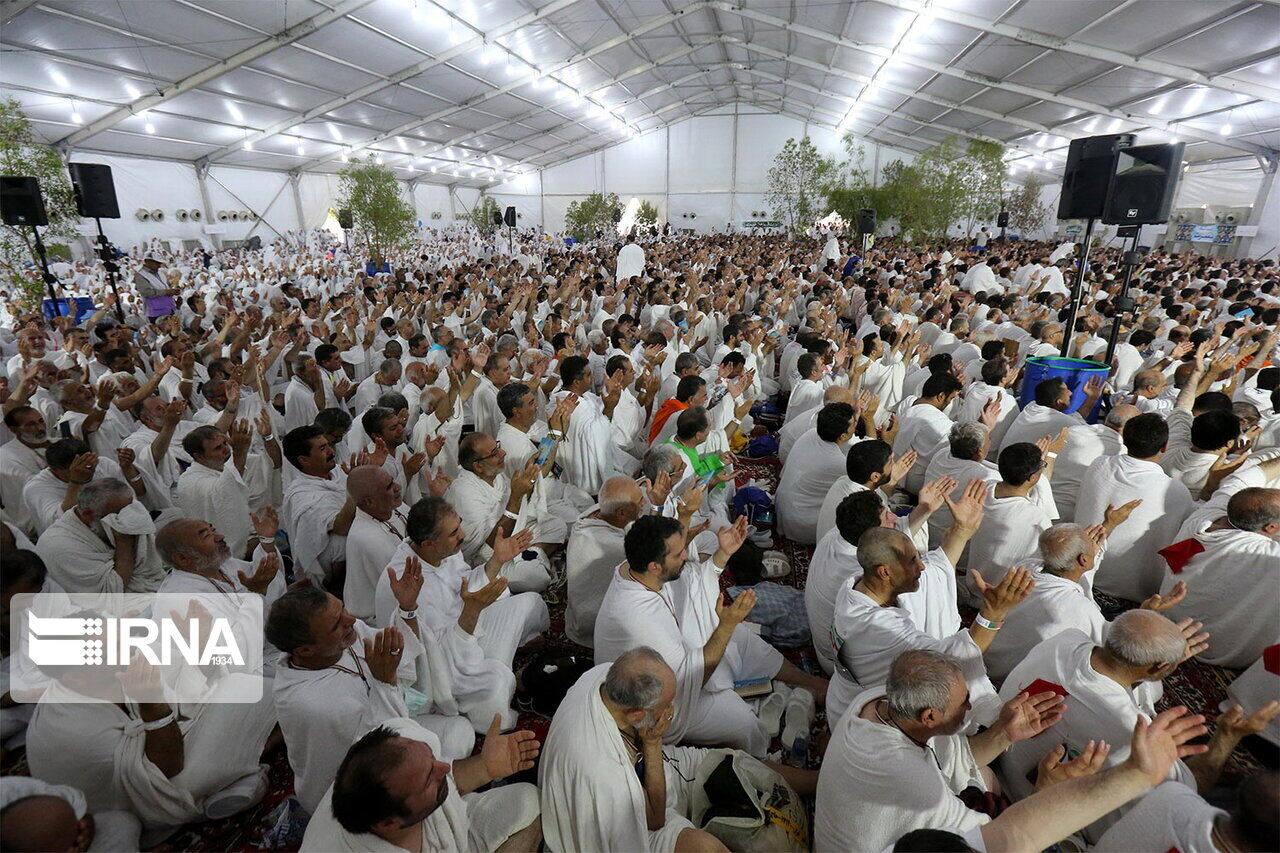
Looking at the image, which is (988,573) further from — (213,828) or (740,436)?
(213,828)

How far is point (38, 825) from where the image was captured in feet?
4.62

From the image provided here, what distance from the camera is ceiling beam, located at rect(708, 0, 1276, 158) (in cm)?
1434

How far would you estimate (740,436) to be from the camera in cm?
507

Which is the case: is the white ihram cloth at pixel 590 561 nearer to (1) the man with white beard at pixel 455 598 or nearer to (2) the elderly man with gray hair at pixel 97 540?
(1) the man with white beard at pixel 455 598

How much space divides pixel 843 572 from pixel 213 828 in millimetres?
2722

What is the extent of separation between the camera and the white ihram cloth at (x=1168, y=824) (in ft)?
4.73

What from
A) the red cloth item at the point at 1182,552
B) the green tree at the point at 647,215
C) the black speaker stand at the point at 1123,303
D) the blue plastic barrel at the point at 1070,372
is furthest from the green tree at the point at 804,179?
the red cloth item at the point at 1182,552

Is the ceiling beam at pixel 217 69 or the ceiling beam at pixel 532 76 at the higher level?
the ceiling beam at pixel 532 76

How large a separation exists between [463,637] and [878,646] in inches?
61.9

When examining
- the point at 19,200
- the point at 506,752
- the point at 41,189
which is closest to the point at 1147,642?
the point at 506,752

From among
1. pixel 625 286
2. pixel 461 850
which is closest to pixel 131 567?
pixel 461 850

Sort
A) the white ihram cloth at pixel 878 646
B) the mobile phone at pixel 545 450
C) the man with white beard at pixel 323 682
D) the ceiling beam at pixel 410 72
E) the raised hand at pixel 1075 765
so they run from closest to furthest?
1. the raised hand at pixel 1075 765
2. the man with white beard at pixel 323 682
3. the white ihram cloth at pixel 878 646
4. the mobile phone at pixel 545 450
5. the ceiling beam at pixel 410 72

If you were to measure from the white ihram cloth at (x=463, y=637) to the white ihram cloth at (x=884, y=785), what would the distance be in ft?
4.31

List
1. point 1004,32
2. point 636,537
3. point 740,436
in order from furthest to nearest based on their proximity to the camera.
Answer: point 1004,32
point 740,436
point 636,537
